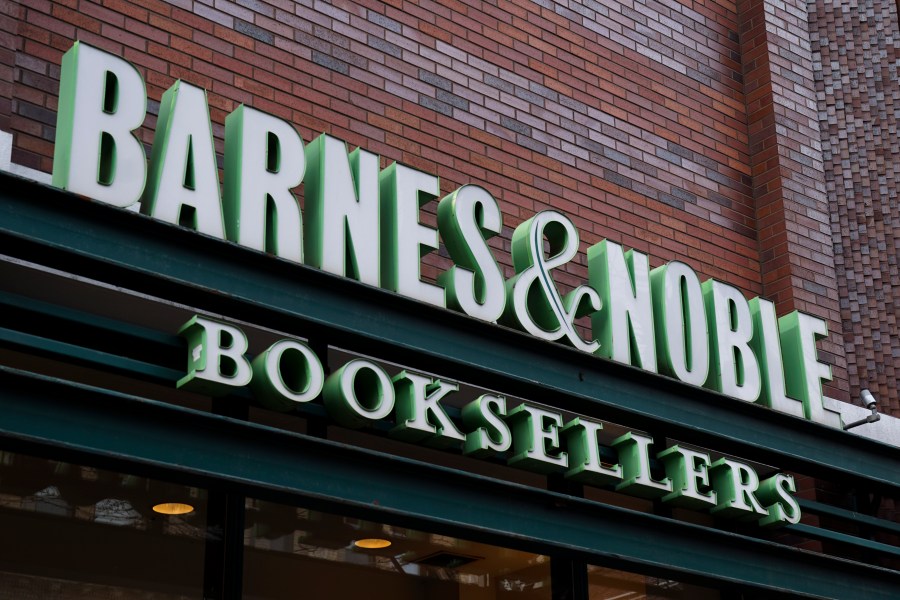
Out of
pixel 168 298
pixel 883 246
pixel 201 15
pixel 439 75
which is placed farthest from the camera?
pixel 883 246

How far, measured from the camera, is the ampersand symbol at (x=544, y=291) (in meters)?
6.93

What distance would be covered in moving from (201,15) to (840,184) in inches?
221

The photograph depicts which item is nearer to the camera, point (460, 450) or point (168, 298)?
A: point (168, 298)

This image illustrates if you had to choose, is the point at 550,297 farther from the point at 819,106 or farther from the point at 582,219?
the point at 819,106

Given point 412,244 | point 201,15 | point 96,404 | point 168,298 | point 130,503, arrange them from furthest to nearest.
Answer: point 201,15, point 412,244, point 130,503, point 168,298, point 96,404

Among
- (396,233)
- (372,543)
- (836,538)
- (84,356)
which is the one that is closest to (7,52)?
(84,356)

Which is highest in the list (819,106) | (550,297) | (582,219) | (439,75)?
(819,106)

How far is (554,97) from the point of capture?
9.08 metres

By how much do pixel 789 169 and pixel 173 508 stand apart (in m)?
5.68

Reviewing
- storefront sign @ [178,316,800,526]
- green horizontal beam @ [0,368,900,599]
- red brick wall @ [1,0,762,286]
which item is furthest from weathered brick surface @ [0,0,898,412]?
green horizontal beam @ [0,368,900,599]

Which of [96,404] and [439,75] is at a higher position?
[439,75]

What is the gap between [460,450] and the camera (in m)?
6.48

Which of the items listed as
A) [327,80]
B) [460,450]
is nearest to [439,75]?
[327,80]

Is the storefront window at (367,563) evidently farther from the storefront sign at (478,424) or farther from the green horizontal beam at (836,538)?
the green horizontal beam at (836,538)
